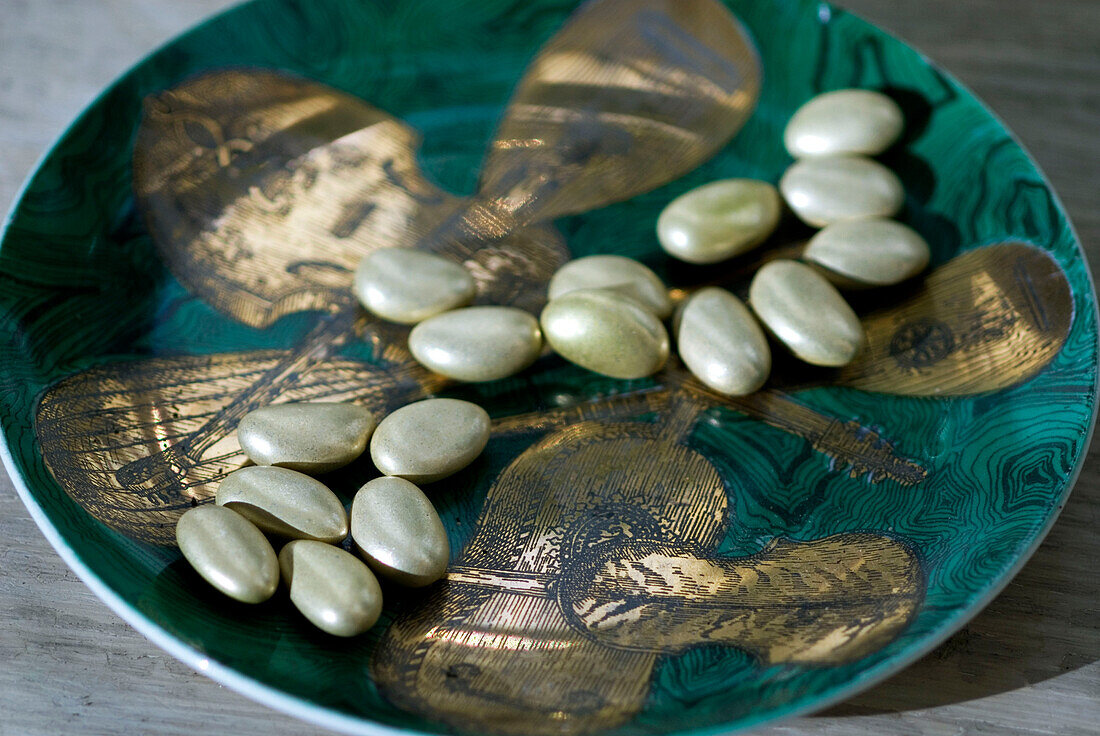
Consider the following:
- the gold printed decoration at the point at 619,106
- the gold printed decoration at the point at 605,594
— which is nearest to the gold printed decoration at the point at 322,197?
the gold printed decoration at the point at 619,106

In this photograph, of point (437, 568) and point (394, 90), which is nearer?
point (437, 568)

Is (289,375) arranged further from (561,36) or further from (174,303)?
(561,36)

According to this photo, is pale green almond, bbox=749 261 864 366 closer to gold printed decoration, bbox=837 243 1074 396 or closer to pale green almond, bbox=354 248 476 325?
gold printed decoration, bbox=837 243 1074 396

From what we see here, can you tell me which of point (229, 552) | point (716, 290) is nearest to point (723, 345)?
point (716, 290)

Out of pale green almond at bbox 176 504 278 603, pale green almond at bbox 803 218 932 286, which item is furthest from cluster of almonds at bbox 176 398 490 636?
pale green almond at bbox 803 218 932 286

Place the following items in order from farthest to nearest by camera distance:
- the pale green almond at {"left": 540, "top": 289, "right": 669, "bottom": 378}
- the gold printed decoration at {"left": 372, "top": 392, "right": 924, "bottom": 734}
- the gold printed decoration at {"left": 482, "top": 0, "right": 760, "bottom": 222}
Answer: the gold printed decoration at {"left": 482, "top": 0, "right": 760, "bottom": 222}
the pale green almond at {"left": 540, "top": 289, "right": 669, "bottom": 378}
the gold printed decoration at {"left": 372, "top": 392, "right": 924, "bottom": 734}

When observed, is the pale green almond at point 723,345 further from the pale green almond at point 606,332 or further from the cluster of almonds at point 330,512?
the cluster of almonds at point 330,512

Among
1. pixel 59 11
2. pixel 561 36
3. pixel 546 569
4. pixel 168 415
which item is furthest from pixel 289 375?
pixel 59 11
